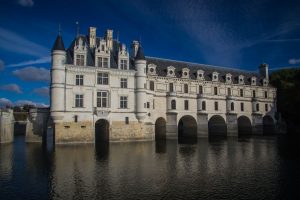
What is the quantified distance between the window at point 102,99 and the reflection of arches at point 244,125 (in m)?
35.3

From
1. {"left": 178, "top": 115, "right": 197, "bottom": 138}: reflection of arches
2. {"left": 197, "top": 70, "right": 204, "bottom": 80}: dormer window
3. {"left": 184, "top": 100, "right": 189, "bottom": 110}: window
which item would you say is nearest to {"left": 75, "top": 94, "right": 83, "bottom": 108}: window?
{"left": 184, "top": 100, "right": 189, "bottom": 110}: window

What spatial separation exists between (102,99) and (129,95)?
4534 mm

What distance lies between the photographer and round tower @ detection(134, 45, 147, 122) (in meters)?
43.6

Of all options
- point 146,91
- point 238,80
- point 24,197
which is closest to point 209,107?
point 238,80

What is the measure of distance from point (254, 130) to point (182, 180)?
4782cm

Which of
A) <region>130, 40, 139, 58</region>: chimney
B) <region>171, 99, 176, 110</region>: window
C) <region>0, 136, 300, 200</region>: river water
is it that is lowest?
<region>0, 136, 300, 200</region>: river water

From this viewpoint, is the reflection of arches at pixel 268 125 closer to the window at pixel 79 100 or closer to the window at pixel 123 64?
the window at pixel 123 64

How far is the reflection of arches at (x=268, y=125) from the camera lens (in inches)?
2539

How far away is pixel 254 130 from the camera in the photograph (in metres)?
60.4

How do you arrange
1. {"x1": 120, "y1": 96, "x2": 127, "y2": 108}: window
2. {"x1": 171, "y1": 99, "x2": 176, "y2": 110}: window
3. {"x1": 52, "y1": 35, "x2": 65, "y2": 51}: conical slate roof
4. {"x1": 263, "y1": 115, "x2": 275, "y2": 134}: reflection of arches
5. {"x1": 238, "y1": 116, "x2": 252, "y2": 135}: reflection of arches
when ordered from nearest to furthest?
{"x1": 52, "y1": 35, "x2": 65, "y2": 51}: conical slate roof, {"x1": 120, "y1": 96, "x2": 127, "y2": 108}: window, {"x1": 171, "y1": 99, "x2": 176, "y2": 110}: window, {"x1": 238, "y1": 116, "x2": 252, "y2": 135}: reflection of arches, {"x1": 263, "y1": 115, "x2": 275, "y2": 134}: reflection of arches

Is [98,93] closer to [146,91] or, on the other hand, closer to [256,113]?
[146,91]

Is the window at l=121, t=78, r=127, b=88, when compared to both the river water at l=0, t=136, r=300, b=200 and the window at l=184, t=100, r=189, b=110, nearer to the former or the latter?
the window at l=184, t=100, r=189, b=110

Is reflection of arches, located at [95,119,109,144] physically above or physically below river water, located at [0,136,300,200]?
above

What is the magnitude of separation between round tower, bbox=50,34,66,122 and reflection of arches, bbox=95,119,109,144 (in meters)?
7.86
